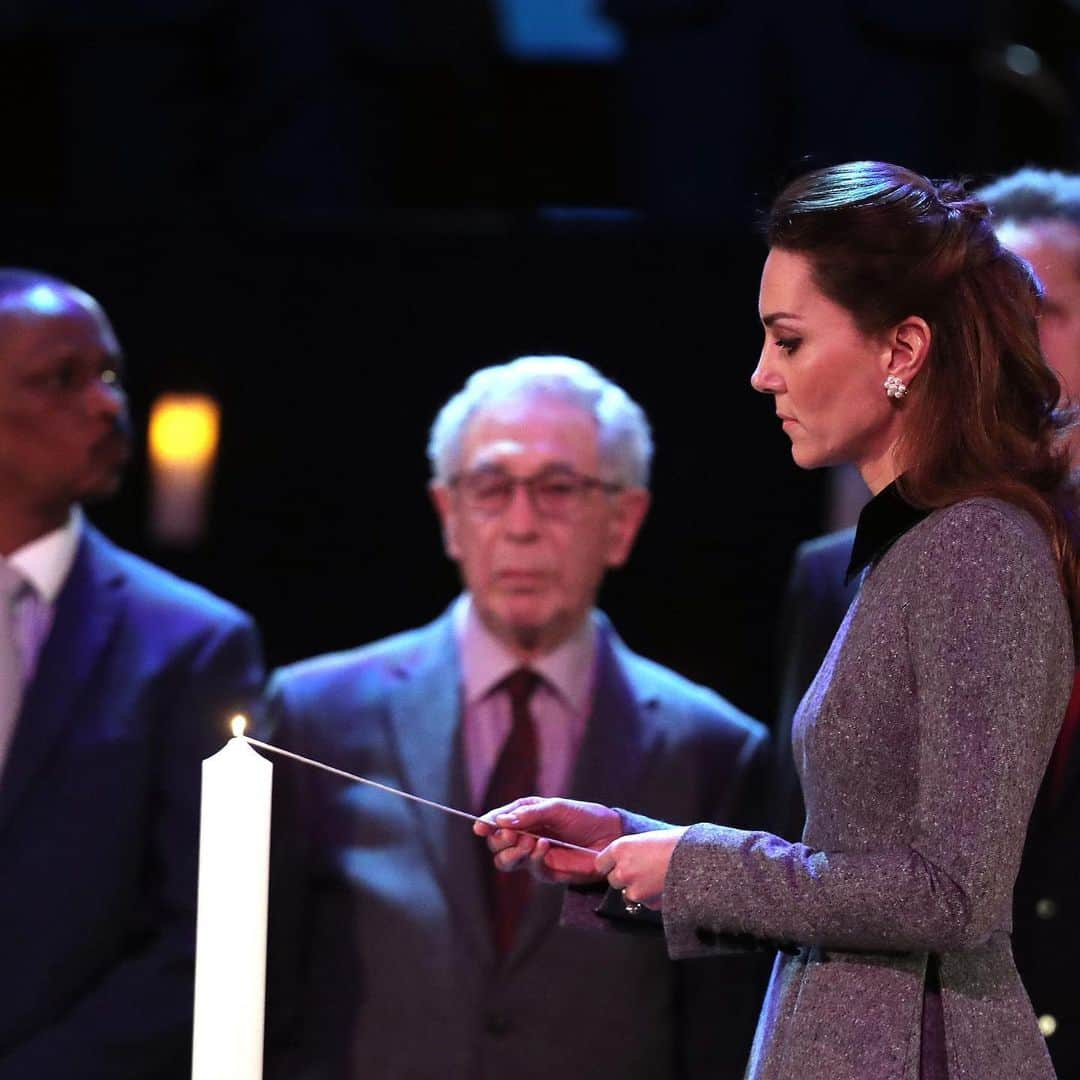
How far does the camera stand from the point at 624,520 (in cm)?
285

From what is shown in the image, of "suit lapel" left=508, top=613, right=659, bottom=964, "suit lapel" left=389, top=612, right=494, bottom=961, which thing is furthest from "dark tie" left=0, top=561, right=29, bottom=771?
"suit lapel" left=508, top=613, right=659, bottom=964

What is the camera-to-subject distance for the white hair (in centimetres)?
282

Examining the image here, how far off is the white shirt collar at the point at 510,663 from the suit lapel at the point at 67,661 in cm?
50

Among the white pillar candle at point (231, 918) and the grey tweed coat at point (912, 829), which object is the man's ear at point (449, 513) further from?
the white pillar candle at point (231, 918)

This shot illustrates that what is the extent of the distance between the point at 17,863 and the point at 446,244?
1346 millimetres

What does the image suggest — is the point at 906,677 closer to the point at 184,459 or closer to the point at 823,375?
the point at 823,375

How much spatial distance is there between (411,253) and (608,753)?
3.72ft

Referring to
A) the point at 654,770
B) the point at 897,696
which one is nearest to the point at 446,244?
the point at 654,770

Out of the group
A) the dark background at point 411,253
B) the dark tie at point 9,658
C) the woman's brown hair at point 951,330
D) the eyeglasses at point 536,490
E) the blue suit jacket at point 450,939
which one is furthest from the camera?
the dark background at point 411,253

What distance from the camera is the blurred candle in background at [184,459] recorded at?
11.3 feet

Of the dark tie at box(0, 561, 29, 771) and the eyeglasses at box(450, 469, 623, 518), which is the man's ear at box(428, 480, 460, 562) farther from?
the dark tie at box(0, 561, 29, 771)

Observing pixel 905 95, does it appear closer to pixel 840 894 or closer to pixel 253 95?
pixel 253 95

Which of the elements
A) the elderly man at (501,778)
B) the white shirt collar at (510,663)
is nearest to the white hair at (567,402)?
the elderly man at (501,778)

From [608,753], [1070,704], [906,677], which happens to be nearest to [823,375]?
[906,677]
